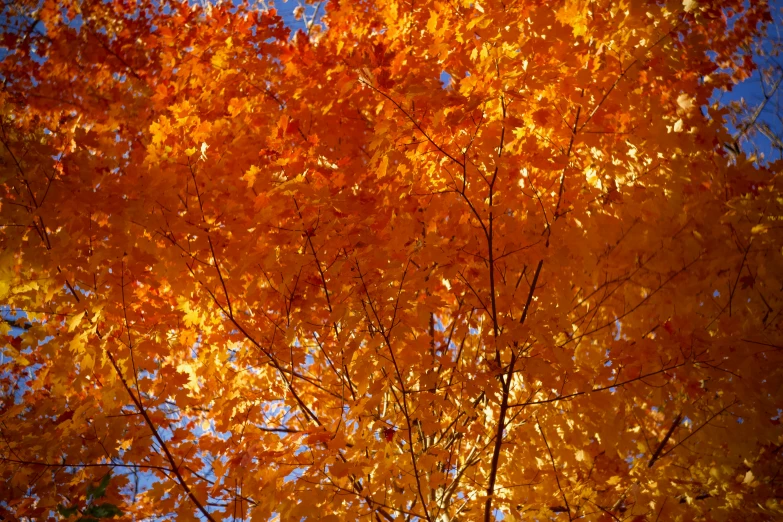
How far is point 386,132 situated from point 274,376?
2.14 m

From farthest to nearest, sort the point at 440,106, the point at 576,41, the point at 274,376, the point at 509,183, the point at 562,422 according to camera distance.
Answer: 1. the point at 274,376
2. the point at 562,422
3. the point at 509,183
4. the point at 576,41
5. the point at 440,106

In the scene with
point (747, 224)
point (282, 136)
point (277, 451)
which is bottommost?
point (277, 451)

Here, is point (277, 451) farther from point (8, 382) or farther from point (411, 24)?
point (8, 382)

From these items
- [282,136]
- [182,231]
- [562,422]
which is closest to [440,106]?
[282,136]

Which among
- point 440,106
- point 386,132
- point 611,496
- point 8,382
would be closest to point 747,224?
point 611,496

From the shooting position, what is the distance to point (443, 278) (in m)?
2.98

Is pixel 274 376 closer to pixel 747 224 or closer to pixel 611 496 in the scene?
pixel 611 496

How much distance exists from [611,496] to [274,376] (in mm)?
2425

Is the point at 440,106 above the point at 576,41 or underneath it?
underneath

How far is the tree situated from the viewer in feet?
8.29

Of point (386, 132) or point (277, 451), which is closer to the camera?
point (386, 132)

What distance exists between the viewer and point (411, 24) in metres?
3.85

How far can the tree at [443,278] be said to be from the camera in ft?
8.29

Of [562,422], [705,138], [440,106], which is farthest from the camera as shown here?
[705,138]
